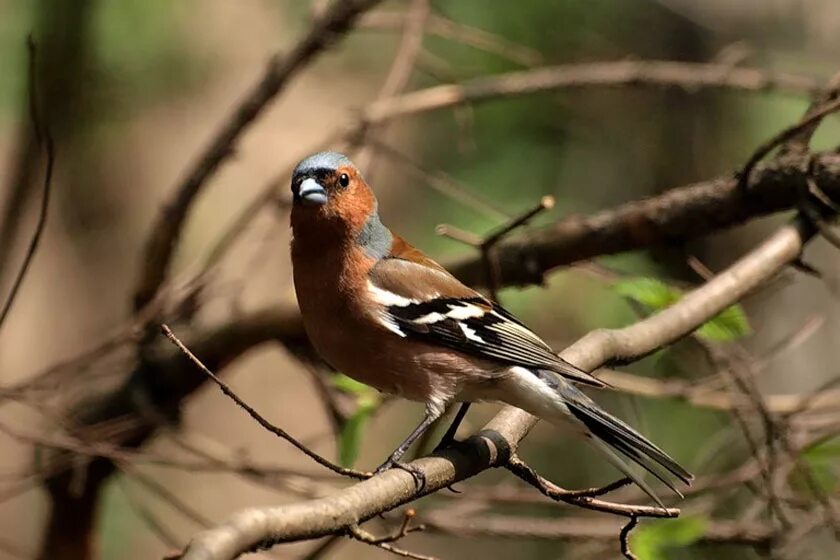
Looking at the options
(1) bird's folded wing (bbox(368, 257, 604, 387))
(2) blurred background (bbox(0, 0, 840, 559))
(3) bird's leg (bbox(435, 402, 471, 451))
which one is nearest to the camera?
(3) bird's leg (bbox(435, 402, 471, 451))

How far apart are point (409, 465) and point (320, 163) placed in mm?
627

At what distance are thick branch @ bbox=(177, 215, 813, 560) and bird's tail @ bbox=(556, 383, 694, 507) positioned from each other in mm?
74

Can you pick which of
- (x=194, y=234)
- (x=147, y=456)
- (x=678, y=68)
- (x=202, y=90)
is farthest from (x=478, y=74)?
(x=147, y=456)

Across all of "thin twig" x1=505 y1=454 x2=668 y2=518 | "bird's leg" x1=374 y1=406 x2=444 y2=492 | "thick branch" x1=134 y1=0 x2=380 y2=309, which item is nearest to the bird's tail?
"thin twig" x1=505 y1=454 x2=668 y2=518

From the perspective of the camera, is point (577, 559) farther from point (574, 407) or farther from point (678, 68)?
point (678, 68)

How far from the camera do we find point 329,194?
1.94m

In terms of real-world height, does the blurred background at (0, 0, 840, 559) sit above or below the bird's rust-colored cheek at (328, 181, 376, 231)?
above

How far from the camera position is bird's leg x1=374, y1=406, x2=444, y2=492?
1.54 metres

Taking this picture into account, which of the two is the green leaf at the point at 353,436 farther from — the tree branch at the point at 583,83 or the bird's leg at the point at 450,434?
the tree branch at the point at 583,83

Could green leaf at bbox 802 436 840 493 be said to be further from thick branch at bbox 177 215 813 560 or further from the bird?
the bird

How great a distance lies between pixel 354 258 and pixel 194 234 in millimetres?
3572

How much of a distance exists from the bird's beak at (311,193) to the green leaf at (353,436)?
0.47 m

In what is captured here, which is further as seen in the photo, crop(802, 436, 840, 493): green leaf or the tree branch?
the tree branch

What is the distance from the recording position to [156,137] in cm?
587
